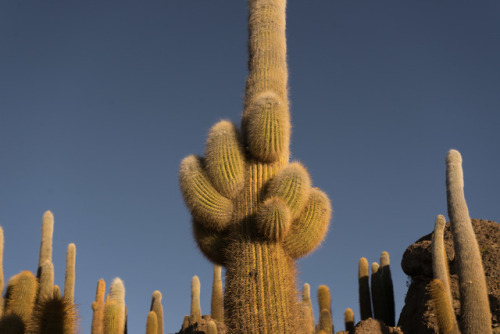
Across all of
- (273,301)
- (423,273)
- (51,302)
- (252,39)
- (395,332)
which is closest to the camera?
(51,302)

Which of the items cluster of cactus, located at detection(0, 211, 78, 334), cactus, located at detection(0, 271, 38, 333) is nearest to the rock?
cluster of cactus, located at detection(0, 211, 78, 334)

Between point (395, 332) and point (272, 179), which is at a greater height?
point (272, 179)

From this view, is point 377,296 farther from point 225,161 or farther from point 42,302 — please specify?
point 42,302

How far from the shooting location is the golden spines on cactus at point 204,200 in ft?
23.1

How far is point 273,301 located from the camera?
6.45m

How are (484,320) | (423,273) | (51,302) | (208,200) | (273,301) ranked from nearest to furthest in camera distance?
(51,302)
(273,301)
(208,200)
(484,320)
(423,273)

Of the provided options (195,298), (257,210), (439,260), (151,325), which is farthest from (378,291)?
(257,210)

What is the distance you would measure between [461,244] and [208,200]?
5.06 meters

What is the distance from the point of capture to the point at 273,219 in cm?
648

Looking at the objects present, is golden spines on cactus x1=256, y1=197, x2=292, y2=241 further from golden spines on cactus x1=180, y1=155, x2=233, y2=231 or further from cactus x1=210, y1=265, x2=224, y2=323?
cactus x1=210, y1=265, x2=224, y2=323

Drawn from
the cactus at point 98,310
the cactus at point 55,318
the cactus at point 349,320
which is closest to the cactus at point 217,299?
the cactus at point 349,320

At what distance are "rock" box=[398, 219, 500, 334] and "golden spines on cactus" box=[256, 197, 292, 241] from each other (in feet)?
21.1

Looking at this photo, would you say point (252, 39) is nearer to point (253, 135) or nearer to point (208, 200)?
point (253, 135)

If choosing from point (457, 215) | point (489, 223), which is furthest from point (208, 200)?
point (489, 223)
